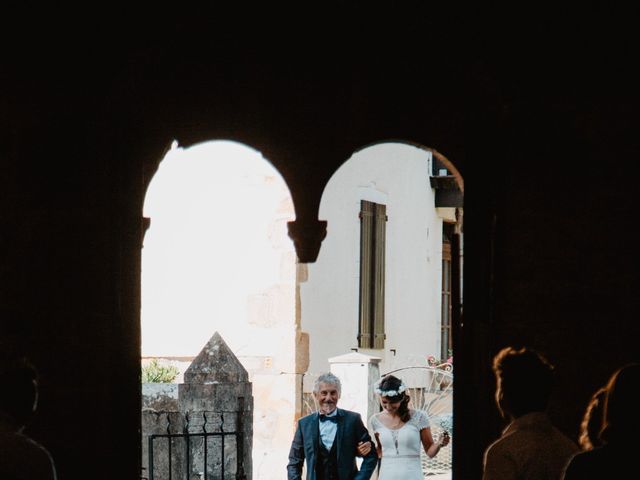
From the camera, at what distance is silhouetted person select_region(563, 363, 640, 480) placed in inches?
108

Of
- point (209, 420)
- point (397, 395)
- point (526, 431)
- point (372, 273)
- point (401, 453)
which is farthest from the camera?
point (372, 273)

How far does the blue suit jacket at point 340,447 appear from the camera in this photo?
6629 millimetres

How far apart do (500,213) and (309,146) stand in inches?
31.1

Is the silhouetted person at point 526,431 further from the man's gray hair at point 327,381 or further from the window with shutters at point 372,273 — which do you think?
the window with shutters at point 372,273

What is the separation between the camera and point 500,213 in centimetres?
452

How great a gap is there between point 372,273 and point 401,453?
8238mm

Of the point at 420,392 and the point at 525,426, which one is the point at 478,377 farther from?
the point at 420,392

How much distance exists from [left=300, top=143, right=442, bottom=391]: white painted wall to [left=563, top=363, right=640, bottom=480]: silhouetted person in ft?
34.4

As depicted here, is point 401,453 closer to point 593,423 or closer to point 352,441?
point 352,441

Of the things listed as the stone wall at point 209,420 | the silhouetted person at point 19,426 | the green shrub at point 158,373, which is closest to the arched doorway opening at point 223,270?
the green shrub at point 158,373

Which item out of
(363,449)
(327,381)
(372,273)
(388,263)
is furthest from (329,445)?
(388,263)

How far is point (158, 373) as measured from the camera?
41.4 ft

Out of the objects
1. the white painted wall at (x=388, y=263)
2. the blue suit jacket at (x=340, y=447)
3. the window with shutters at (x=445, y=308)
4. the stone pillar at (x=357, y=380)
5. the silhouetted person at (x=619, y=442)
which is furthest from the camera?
the window with shutters at (x=445, y=308)

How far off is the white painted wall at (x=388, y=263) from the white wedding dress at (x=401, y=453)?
253 inches
